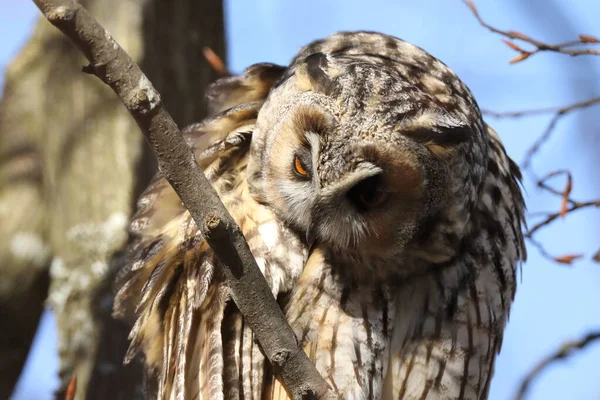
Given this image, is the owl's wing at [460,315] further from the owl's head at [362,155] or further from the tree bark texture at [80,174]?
the tree bark texture at [80,174]

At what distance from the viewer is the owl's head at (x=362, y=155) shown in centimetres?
201

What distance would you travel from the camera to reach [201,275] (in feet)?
7.05

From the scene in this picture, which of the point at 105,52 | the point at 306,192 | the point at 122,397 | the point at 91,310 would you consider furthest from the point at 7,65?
the point at 105,52


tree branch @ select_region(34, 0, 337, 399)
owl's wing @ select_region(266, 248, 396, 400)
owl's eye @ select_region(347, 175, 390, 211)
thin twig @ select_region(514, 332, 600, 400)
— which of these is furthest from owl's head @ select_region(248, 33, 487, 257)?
thin twig @ select_region(514, 332, 600, 400)

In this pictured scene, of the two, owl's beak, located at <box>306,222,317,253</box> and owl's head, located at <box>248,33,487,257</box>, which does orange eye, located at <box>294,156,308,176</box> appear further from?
owl's beak, located at <box>306,222,317,253</box>

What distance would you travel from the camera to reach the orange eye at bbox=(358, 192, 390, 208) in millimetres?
2084

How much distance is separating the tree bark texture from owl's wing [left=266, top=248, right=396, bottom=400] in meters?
0.73

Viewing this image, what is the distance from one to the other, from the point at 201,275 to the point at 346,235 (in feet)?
1.31

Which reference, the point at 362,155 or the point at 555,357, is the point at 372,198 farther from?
the point at 555,357

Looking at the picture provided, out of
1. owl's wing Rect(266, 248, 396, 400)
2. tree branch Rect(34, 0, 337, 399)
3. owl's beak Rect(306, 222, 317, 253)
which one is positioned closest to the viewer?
tree branch Rect(34, 0, 337, 399)

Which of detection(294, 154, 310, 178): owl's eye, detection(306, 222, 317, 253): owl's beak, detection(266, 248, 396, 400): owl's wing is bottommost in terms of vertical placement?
detection(266, 248, 396, 400): owl's wing

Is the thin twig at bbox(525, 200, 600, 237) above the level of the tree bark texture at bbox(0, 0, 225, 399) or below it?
below

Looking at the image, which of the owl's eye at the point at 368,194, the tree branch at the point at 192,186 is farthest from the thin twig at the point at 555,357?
the tree branch at the point at 192,186

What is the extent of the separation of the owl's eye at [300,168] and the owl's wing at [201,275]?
0.18 m
